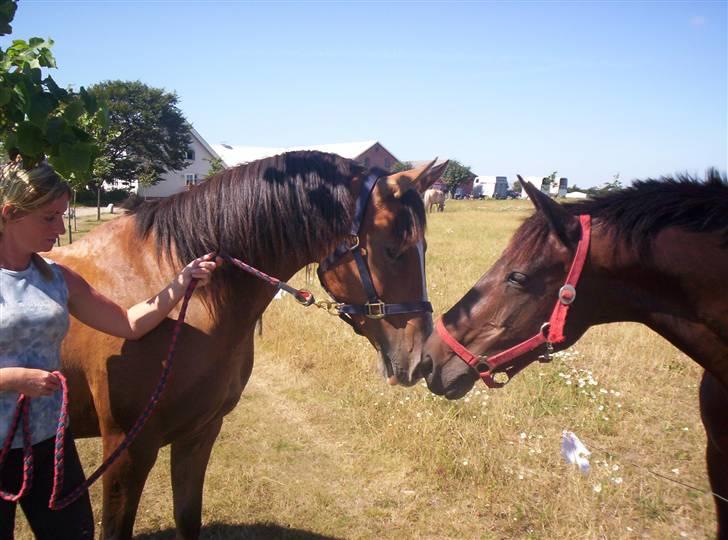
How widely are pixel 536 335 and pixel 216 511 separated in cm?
299

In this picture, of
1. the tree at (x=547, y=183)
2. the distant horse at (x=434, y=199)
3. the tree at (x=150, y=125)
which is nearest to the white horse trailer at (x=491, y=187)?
the tree at (x=547, y=183)

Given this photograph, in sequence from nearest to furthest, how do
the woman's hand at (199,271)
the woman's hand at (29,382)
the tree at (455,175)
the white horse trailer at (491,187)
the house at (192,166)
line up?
1. the woman's hand at (29,382)
2. the woman's hand at (199,271)
3. the house at (192,166)
4. the tree at (455,175)
5. the white horse trailer at (491,187)

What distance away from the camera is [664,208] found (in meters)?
1.87

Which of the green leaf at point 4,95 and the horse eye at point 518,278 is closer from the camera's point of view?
the green leaf at point 4,95

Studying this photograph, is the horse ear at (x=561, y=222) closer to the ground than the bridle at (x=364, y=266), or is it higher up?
higher up

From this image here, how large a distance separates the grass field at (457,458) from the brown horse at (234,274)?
1.38 meters

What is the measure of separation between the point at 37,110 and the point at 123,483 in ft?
5.75

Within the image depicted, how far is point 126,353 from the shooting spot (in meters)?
2.34

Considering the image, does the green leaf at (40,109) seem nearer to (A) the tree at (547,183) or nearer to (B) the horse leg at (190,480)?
(B) the horse leg at (190,480)

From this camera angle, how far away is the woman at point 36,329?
70.2 inches

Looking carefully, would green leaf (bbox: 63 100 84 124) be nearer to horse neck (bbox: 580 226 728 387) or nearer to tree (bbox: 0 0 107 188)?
tree (bbox: 0 0 107 188)

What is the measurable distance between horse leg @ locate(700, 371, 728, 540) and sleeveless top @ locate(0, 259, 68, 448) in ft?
9.59

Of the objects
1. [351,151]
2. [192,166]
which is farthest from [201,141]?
[351,151]

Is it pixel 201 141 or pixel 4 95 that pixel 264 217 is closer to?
pixel 4 95
